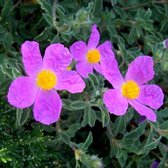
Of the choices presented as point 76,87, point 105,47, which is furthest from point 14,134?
point 105,47

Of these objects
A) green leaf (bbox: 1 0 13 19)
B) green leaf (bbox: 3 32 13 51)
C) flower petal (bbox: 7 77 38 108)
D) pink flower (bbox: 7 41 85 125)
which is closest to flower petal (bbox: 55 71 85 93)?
pink flower (bbox: 7 41 85 125)

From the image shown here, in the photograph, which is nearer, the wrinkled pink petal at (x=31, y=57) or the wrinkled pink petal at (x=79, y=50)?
the wrinkled pink petal at (x=31, y=57)

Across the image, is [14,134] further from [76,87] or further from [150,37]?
[150,37]

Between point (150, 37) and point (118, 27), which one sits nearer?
point (150, 37)

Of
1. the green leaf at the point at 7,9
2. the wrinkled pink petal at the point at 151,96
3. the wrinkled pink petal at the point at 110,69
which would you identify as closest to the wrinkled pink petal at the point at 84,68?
Answer: the wrinkled pink petal at the point at 110,69

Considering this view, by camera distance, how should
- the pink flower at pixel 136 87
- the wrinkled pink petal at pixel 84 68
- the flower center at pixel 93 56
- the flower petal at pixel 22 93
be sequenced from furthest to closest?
the flower center at pixel 93 56
the wrinkled pink petal at pixel 84 68
the pink flower at pixel 136 87
the flower petal at pixel 22 93

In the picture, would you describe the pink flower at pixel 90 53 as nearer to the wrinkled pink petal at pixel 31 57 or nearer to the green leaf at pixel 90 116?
the green leaf at pixel 90 116
